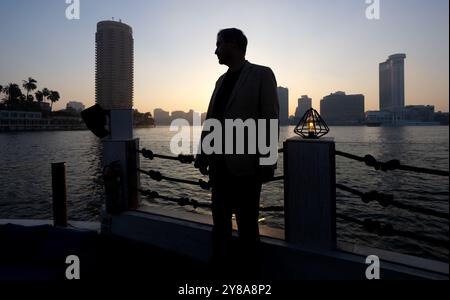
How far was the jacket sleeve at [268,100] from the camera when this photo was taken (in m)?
2.50

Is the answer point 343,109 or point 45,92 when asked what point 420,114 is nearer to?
point 343,109

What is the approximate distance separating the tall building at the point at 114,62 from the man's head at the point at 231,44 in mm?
133492

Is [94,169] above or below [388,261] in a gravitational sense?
below

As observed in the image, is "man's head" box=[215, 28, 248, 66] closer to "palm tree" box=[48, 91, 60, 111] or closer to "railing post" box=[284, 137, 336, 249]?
"railing post" box=[284, 137, 336, 249]

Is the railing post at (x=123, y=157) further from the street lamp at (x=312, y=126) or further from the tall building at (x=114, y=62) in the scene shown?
the tall building at (x=114, y=62)

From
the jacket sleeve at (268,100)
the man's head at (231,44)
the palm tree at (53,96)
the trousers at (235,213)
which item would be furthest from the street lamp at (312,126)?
the palm tree at (53,96)

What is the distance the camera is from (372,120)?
599 feet

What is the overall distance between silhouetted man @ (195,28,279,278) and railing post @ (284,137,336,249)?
1.40 ft

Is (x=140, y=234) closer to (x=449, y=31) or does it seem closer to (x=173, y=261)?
(x=173, y=261)

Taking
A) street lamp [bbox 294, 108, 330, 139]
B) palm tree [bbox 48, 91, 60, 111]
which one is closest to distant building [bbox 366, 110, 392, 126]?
palm tree [bbox 48, 91, 60, 111]

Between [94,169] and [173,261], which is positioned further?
[94,169]

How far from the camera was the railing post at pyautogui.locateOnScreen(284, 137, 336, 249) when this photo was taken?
2.78 m
